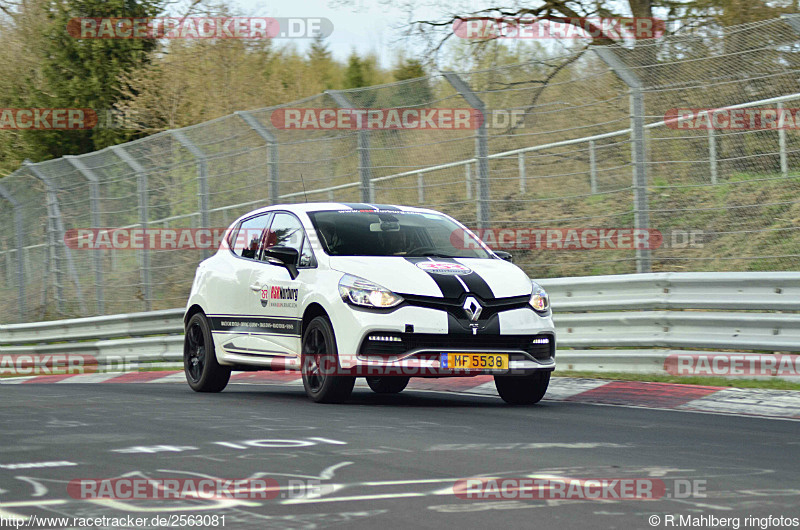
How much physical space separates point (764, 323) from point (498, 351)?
2.49m

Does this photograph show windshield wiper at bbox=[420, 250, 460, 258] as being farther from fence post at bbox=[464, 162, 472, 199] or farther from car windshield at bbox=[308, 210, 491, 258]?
fence post at bbox=[464, 162, 472, 199]

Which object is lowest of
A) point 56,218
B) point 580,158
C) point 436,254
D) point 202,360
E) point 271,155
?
point 202,360

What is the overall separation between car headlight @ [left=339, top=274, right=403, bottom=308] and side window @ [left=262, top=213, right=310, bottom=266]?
0.87 m

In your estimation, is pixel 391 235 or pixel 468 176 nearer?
pixel 391 235

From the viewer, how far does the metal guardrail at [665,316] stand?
1022 centimetres

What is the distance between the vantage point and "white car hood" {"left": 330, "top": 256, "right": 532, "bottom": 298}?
9195 millimetres

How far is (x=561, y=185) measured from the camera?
1328 centimetres

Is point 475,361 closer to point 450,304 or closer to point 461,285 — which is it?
point 450,304

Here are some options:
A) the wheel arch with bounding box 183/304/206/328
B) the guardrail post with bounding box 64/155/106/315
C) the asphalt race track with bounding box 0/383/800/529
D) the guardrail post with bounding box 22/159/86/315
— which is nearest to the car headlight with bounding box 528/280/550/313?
the asphalt race track with bounding box 0/383/800/529

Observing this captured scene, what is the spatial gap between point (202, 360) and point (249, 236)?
51.3 inches

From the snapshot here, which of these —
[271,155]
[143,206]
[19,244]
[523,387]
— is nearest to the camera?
[523,387]

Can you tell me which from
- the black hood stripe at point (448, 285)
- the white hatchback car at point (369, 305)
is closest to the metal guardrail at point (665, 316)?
the white hatchback car at point (369, 305)

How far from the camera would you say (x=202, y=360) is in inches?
457

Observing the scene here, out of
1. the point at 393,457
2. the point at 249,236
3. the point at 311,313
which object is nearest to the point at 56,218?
the point at 249,236
